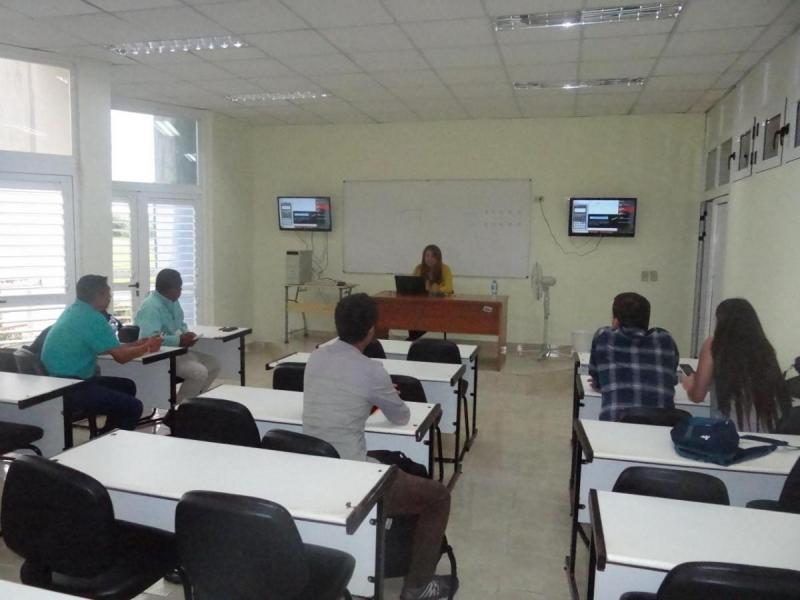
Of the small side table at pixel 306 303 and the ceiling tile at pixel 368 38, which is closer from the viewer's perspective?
the ceiling tile at pixel 368 38

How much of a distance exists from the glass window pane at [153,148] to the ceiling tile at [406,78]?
287 centimetres

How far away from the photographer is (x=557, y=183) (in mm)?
7629

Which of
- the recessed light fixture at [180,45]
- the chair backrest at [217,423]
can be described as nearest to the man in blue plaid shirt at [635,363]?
the chair backrest at [217,423]

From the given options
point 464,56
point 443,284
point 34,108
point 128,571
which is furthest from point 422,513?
point 443,284

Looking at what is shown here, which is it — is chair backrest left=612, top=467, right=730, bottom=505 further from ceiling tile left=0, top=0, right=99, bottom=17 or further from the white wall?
the white wall

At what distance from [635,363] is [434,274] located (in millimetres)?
4315

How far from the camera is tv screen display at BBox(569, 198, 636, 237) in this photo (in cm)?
730

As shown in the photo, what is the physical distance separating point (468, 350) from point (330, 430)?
231 cm

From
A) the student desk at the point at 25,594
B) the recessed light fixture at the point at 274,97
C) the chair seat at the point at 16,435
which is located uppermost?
the recessed light fixture at the point at 274,97

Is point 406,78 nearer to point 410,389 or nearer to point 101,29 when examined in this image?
point 101,29

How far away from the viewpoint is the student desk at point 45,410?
3.17 m

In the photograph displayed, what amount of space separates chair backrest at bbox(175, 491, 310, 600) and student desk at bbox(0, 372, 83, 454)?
188cm

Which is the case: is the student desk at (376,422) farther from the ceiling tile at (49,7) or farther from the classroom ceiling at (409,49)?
the ceiling tile at (49,7)

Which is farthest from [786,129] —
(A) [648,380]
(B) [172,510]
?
(B) [172,510]
